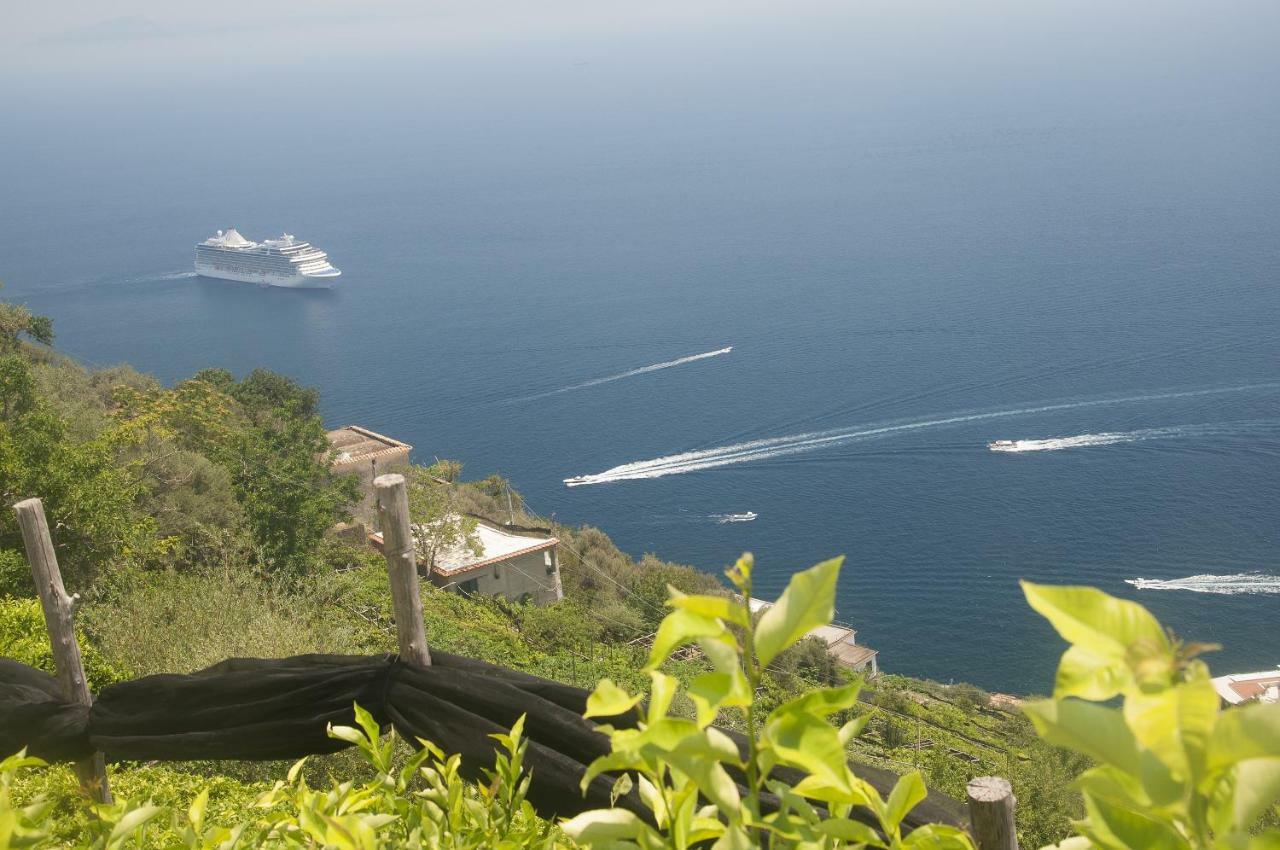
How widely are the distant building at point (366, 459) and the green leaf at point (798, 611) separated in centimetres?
1782

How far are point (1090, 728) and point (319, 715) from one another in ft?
5.81

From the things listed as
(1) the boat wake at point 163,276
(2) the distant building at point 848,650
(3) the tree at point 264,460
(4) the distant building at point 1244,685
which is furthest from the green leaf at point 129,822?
(1) the boat wake at point 163,276

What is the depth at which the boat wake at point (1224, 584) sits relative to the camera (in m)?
20.1

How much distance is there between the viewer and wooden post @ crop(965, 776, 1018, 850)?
3.88 ft

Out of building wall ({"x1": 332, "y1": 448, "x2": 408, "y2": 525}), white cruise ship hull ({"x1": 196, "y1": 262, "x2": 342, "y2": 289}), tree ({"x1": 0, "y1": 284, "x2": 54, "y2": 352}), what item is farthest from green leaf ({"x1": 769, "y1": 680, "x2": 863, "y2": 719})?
white cruise ship hull ({"x1": 196, "y1": 262, "x2": 342, "y2": 289})

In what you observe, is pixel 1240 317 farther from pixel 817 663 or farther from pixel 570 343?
pixel 817 663

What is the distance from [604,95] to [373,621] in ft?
411

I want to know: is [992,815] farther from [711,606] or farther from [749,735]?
[711,606]

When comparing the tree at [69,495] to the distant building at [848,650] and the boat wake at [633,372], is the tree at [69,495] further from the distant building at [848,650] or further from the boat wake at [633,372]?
the boat wake at [633,372]

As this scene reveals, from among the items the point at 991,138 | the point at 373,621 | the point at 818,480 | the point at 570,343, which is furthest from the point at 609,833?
the point at 991,138

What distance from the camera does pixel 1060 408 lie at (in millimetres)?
27672

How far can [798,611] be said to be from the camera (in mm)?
673

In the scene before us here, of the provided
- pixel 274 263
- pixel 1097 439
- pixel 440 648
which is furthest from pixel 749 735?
pixel 274 263

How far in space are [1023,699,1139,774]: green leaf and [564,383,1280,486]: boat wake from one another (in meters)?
25.6
